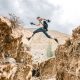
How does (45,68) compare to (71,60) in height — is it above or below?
above

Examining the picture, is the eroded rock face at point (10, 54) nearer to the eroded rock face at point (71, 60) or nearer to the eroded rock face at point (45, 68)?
the eroded rock face at point (71, 60)

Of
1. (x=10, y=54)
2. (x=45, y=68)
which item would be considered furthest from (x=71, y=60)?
(x=45, y=68)

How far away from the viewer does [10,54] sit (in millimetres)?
13984

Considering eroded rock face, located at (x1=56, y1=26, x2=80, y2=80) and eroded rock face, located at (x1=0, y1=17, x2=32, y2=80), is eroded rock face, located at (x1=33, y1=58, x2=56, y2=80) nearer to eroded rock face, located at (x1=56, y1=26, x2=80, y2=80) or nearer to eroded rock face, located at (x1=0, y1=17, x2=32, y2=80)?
eroded rock face, located at (x1=56, y1=26, x2=80, y2=80)

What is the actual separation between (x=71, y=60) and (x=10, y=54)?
1176 cm

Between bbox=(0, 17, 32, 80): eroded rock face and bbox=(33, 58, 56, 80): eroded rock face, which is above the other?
bbox=(33, 58, 56, 80): eroded rock face

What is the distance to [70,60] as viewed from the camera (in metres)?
25.5

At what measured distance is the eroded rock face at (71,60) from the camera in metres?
23.8

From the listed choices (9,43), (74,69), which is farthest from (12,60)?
(74,69)

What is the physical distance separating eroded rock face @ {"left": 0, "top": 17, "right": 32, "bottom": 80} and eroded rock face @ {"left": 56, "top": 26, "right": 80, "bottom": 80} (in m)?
8.28

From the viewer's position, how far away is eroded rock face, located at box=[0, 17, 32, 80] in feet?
42.7

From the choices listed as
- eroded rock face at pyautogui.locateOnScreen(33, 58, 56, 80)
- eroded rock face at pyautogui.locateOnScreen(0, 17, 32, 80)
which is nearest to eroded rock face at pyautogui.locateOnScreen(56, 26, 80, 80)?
eroded rock face at pyautogui.locateOnScreen(0, 17, 32, 80)

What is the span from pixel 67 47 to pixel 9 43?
15270 millimetres

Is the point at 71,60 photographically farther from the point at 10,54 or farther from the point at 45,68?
the point at 45,68
